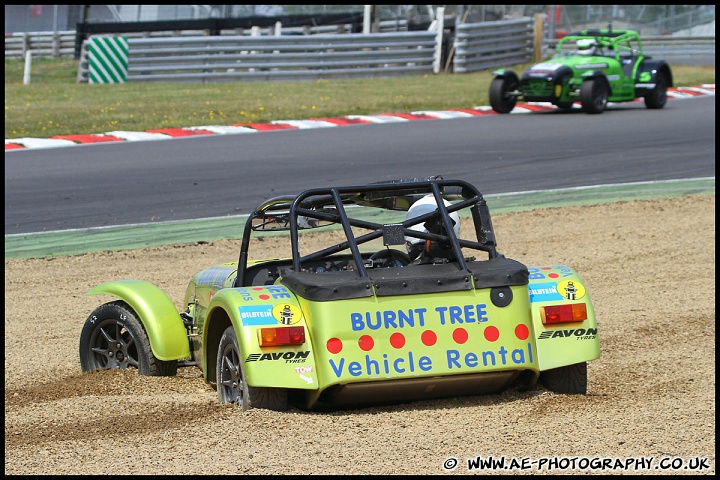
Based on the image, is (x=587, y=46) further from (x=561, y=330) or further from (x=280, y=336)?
(x=280, y=336)

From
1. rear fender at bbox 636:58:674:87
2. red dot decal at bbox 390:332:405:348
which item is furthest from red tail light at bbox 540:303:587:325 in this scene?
rear fender at bbox 636:58:674:87

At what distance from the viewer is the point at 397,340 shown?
503 centimetres

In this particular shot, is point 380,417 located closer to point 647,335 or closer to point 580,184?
point 647,335

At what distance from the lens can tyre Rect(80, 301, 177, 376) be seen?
6.25 metres

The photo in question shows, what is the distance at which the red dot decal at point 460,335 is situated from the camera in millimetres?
5094

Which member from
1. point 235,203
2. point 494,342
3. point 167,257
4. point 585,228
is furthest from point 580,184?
point 494,342

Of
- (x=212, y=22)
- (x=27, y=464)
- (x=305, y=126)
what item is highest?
(x=212, y=22)

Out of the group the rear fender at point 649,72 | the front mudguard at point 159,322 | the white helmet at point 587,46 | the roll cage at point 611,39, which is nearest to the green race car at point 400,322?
the front mudguard at point 159,322

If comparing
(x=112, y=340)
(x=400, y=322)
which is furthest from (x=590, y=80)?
(x=400, y=322)

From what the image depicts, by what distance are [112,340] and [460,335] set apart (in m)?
2.31

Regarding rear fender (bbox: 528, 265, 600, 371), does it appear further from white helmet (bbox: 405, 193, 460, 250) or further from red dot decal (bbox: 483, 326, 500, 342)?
white helmet (bbox: 405, 193, 460, 250)

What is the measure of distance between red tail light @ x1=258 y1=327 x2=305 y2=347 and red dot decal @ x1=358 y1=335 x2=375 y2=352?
0.26 m

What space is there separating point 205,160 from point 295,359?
9934 millimetres

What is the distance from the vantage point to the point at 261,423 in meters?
4.89
